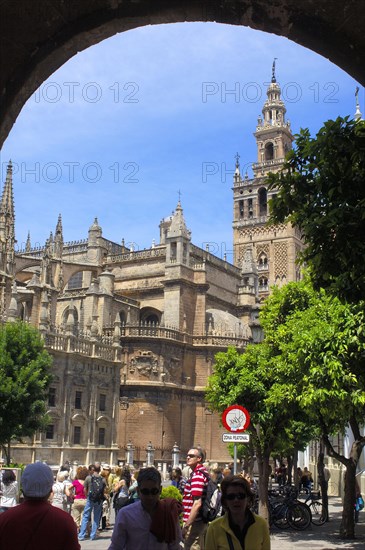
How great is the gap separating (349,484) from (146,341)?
31.6 metres

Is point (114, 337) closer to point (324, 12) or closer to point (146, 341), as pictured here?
point (146, 341)

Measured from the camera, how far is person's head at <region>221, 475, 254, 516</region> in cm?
418

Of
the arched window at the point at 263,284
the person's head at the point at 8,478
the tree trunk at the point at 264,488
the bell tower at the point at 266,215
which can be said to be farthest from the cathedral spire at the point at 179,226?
the person's head at the point at 8,478

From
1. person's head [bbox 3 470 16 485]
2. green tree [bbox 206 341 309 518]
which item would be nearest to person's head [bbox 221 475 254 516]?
person's head [bbox 3 470 16 485]

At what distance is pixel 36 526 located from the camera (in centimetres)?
334

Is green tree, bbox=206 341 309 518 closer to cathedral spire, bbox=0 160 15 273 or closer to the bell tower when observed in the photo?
cathedral spire, bbox=0 160 15 273

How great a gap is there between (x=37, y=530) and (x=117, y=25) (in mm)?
2843

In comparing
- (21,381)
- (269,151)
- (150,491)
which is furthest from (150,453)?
(269,151)

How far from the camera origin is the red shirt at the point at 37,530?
3.28 m

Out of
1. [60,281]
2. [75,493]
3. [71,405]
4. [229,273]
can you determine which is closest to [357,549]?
[75,493]

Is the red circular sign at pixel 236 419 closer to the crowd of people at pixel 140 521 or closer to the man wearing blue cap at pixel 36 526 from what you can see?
the crowd of people at pixel 140 521

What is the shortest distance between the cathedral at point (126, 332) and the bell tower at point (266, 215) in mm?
9956

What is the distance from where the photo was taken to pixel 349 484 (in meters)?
15.7

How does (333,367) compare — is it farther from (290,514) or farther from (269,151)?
(269,151)
